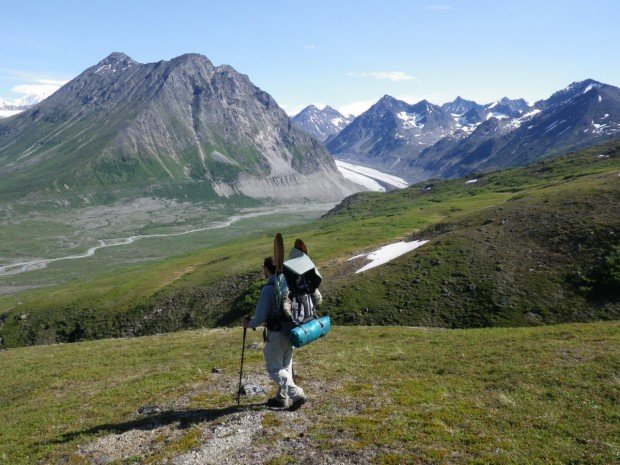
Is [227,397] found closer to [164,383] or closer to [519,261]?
[164,383]

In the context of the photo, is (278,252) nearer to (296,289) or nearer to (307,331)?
(296,289)

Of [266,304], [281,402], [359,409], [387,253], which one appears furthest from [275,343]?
[387,253]

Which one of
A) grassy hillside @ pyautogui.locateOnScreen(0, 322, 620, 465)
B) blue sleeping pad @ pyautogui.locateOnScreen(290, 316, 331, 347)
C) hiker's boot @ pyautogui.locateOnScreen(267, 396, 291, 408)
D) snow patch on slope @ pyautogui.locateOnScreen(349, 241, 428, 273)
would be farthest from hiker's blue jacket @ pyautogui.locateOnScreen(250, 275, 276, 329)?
snow patch on slope @ pyautogui.locateOnScreen(349, 241, 428, 273)

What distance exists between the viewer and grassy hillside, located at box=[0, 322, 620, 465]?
12070mm

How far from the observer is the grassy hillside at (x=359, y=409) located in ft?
39.6

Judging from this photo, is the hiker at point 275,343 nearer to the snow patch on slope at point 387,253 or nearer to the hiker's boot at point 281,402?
the hiker's boot at point 281,402

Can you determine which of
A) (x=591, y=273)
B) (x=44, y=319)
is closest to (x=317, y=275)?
(x=591, y=273)

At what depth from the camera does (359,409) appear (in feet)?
48.9

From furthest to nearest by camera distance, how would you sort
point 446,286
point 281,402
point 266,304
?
1. point 446,286
2. point 281,402
3. point 266,304

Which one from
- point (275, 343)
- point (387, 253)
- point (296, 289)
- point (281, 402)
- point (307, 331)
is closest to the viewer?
point (307, 331)

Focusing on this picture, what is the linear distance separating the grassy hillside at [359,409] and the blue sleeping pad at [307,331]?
105 inches

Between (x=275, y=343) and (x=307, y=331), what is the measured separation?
143 cm

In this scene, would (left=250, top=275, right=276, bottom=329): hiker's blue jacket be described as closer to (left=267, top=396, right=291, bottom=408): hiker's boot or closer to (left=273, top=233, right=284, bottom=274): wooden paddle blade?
(left=273, top=233, right=284, bottom=274): wooden paddle blade

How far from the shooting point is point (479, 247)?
1978 inches
